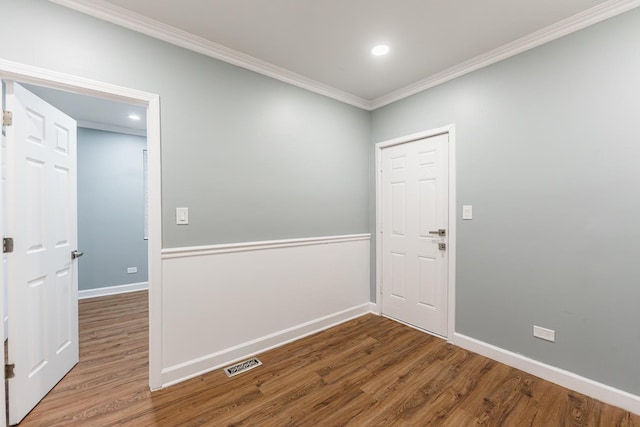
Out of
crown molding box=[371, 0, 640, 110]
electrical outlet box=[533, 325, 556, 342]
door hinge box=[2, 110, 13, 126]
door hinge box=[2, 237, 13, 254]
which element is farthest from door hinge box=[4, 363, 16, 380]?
crown molding box=[371, 0, 640, 110]

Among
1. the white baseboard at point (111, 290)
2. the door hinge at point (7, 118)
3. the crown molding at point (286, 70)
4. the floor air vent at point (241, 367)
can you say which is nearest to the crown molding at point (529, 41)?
the crown molding at point (286, 70)

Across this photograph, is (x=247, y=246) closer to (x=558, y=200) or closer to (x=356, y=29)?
(x=356, y=29)

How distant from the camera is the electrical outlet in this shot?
6.86 feet

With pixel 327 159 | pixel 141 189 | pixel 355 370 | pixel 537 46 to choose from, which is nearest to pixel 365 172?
pixel 327 159

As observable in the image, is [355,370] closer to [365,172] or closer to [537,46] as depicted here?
[365,172]

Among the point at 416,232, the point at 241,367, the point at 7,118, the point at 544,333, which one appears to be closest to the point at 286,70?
the point at 7,118

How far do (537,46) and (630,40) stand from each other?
1.71ft

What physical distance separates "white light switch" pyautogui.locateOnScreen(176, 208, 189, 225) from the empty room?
1cm

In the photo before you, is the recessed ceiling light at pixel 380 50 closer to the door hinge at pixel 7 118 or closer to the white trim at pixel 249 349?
the door hinge at pixel 7 118

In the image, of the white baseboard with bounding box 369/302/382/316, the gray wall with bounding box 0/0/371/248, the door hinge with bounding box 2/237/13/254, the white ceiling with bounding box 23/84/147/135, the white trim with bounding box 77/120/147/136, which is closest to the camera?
the door hinge with bounding box 2/237/13/254

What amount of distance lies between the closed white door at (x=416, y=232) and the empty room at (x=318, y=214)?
0.03 metres

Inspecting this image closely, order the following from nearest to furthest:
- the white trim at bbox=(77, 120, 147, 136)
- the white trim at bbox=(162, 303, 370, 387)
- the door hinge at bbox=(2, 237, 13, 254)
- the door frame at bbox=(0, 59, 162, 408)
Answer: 1. the door hinge at bbox=(2, 237, 13, 254)
2. the door frame at bbox=(0, 59, 162, 408)
3. the white trim at bbox=(162, 303, 370, 387)
4. the white trim at bbox=(77, 120, 147, 136)

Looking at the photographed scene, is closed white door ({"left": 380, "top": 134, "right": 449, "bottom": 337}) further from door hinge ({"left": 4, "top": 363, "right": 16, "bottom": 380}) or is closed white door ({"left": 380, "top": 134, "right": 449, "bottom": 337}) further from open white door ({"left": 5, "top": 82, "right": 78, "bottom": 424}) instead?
door hinge ({"left": 4, "top": 363, "right": 16, "bottom": 380})

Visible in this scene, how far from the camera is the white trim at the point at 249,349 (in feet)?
6.88
